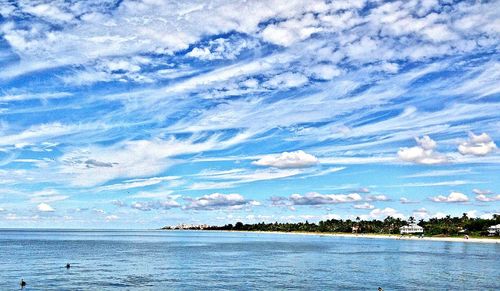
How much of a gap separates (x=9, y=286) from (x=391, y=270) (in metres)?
74.4

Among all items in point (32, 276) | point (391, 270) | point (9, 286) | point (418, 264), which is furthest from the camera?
point (418, 264)

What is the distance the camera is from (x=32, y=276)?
3457 inches

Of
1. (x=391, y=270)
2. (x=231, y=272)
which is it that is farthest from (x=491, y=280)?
(x=231, y=272)

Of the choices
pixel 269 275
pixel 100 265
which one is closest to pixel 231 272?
pixel 269 275

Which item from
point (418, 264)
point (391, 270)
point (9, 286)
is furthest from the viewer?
point (418, 264)

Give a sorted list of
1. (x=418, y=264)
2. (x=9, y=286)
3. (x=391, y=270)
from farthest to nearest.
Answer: (x=418, y=264)
(x=391, y=270)
(x=9, y=286)

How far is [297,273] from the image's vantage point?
98438mm

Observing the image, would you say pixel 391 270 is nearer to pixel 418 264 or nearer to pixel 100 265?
pixel 418 264

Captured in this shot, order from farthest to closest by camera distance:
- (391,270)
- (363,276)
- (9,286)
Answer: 1. (391,270)
2. (363,276)
3. (9,286)

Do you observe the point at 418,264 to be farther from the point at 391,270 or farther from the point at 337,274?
the point at 337,274

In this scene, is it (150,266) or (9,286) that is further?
(150,266)

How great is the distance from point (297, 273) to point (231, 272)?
13175 millimetres

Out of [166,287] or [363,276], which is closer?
[166,287]

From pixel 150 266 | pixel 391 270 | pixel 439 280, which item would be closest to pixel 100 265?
pixel 150 266
